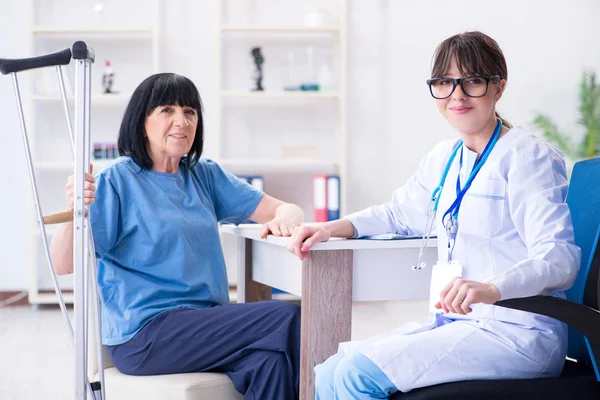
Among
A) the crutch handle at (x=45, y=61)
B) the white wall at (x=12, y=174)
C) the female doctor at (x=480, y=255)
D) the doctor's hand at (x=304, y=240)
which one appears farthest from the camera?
the white wall at (x=12, y=174)

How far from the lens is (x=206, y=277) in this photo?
197cm

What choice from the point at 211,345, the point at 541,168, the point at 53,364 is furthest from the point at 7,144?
the point at 541,168

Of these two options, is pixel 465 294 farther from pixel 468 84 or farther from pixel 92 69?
pixel 92 69

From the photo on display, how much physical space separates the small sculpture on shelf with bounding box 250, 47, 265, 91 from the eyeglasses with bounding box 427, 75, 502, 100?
342 cm

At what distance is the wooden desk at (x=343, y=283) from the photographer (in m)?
1.68

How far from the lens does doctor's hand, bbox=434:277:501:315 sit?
1265 mm

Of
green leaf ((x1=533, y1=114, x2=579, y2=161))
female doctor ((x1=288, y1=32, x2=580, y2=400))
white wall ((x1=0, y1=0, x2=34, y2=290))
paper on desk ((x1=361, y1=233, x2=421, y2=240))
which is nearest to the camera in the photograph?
female doctor ((x1=288, y1=32, x2=580, y2=400))

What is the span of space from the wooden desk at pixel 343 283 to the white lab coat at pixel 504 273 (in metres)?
0.13

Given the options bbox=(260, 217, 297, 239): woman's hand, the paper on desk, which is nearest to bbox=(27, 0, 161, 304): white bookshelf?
bbox=(260, 217, 297, 239): woman's hand

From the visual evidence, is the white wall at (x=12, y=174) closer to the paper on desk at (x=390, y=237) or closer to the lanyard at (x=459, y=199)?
the paper on desk at (x=390, y=237)

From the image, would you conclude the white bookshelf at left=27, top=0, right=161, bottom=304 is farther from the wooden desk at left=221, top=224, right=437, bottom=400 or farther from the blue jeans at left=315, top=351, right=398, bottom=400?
the blue jeans at left=315, top=351, right=398, bottom=400

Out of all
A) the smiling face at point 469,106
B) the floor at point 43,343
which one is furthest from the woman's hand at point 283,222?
the floor at point 43,343

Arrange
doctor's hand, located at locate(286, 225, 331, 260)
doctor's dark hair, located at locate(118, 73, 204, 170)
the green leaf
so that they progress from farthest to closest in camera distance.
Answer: the green leaf → doctor's dark hair, located at locate(118, 73, 204, 170) → doctor's hand, located at locate(286, 225, 331, 260)

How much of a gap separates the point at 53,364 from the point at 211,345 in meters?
1.84
